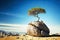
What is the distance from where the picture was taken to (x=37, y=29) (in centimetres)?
415

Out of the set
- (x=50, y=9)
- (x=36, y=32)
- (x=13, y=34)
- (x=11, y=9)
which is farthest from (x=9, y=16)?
(x=50, y=9)

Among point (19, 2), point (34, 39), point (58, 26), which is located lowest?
point (34, 39)

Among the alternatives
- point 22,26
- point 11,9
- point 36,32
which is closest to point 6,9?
point 11,9

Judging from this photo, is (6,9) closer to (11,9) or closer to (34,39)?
(11,9)

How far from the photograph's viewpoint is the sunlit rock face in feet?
13.6

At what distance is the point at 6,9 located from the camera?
4.28 m

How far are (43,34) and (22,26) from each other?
0.55 metres

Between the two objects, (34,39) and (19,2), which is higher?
(19,2)

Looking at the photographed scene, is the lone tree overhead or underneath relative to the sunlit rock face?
overhead

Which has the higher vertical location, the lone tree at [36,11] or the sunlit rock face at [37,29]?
the lone tree at [36,11]

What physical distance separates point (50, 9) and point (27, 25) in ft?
2.29

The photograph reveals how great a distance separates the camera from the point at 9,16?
4.25 m

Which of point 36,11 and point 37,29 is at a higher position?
point 36,11

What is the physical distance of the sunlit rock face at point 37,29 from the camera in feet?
13.6
